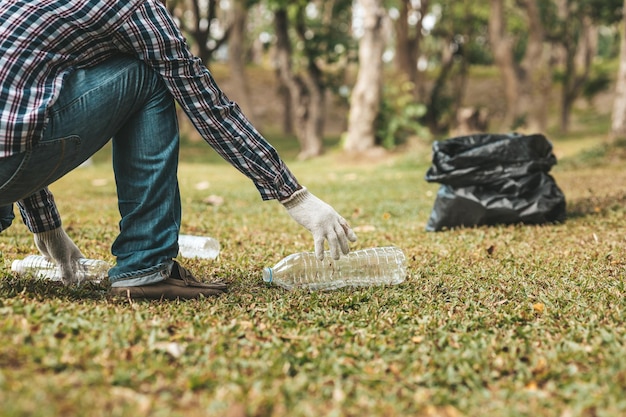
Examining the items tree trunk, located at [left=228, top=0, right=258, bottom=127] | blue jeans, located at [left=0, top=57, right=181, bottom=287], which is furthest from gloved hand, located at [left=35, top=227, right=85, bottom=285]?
tree trunk, located at [left=228, top=0, right=258, bottom=127]

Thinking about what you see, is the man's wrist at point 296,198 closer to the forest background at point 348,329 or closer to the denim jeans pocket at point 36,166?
the forest background at point 348,329

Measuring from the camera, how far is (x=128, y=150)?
247 cm

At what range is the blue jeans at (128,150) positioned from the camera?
2.27 m

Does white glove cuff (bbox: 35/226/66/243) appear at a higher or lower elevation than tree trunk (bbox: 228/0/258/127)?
lower

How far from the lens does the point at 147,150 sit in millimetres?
2453

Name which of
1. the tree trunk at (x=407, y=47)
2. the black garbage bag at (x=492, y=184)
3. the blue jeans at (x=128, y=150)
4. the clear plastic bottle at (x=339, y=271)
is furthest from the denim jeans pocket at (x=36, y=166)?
the tree trunk at (x=407, y=47)

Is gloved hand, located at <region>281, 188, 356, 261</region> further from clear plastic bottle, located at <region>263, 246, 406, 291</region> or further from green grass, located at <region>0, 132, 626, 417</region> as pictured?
clear plastic bottle, located at <region>263, 246, 406, 291</region>

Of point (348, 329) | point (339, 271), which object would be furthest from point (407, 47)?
point (348, 329)

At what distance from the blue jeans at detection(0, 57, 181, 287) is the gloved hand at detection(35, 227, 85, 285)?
1.69ft

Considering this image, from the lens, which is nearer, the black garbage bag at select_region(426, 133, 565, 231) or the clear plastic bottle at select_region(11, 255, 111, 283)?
the clear plastic bottle at select_region(11, 255, 111, 283)

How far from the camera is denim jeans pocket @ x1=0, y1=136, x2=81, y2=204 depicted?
2205 mm

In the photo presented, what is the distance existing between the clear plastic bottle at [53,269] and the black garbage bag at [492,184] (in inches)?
104

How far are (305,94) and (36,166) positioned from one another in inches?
563

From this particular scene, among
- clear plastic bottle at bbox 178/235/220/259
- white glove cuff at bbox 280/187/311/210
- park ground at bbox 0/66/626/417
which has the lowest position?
clear plastic bottle at bbox 178/235/220/259
